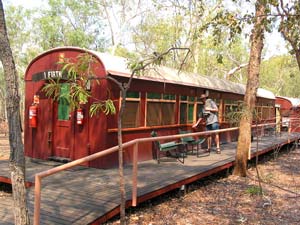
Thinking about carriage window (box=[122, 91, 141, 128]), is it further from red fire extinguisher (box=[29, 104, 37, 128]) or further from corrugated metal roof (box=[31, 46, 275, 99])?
red fire extinguisher (box=[29, 104, 37, 128])

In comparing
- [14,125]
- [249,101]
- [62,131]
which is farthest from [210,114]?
[14,125]

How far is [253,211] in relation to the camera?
6406mm

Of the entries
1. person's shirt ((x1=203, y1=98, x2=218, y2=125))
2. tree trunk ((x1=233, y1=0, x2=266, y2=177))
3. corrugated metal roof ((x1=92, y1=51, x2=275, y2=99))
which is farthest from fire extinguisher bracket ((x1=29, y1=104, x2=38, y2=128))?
tree trunk ((x1=233, y1=0, x2=266, y2=177))

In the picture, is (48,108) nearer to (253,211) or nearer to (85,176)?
(85,176)

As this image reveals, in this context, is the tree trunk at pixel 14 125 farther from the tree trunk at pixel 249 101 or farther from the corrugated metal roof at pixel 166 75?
the tree trunk at pixel 249 101

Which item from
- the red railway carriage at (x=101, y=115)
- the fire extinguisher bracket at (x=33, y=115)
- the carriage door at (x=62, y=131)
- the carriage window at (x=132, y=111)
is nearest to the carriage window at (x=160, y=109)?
the red railway carriage at (x=101, y=115)

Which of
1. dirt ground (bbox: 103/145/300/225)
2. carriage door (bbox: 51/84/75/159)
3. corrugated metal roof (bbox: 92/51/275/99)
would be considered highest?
corrugated metal roof (bbox: 92/51/275/99)

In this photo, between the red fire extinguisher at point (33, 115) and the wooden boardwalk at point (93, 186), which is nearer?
the wooden boardwalk at point (93, 186)

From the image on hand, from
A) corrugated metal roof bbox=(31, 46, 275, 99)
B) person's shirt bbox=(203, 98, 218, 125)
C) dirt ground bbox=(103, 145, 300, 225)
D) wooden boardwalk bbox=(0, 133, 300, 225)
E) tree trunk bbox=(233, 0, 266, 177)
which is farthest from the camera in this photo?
person's shirt bbox=(203, 98, 218, 125)

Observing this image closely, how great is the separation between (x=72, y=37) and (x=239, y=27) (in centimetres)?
2163

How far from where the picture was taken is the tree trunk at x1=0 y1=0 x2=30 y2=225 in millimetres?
3508

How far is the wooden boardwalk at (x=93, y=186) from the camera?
4602 mm

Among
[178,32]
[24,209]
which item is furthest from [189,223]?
[178,32]

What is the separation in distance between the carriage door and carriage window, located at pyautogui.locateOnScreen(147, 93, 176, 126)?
6.99 ft
